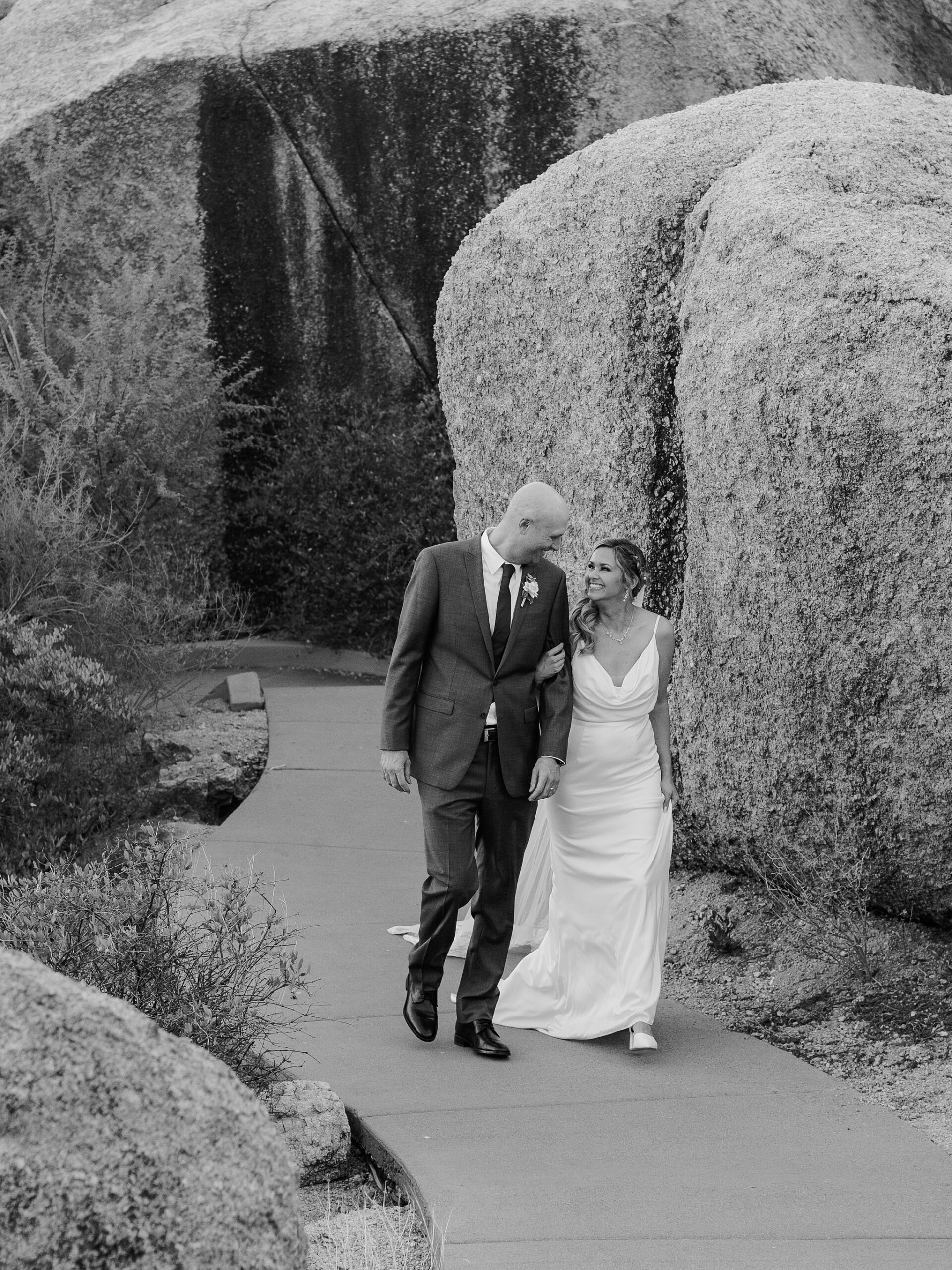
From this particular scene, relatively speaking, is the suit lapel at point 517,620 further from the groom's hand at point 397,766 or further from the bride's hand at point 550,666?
the groom's hand at point 397,766

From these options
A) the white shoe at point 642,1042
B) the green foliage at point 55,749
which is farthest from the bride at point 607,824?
the green foliage at point 55,749

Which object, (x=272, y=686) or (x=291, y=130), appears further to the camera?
(x=291, y=130)

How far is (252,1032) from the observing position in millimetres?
4176

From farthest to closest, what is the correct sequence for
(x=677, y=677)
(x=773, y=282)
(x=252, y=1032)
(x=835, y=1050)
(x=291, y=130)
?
(x=291, y=130) < (x=677, y=677) < (x=773, y=282) < (x=835, y=1050) < (x=252, y=1032)

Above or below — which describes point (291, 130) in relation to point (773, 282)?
above

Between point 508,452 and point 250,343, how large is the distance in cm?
648

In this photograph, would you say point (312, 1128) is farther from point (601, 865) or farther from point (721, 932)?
point (721, 932)

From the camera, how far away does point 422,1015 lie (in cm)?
→ 488

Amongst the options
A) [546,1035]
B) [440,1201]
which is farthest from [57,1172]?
[546,1035]

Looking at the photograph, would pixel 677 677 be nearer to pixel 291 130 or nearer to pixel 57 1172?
pixel 57 1172

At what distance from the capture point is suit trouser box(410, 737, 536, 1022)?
15.9ft

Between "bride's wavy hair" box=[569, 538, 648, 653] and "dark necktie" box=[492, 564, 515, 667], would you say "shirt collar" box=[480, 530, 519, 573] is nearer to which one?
"dark necktie" box=[492, 564, 515, 667]

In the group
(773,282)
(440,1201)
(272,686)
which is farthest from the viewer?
(272,686)

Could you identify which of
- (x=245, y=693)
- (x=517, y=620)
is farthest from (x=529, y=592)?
(x=245, y=693)
